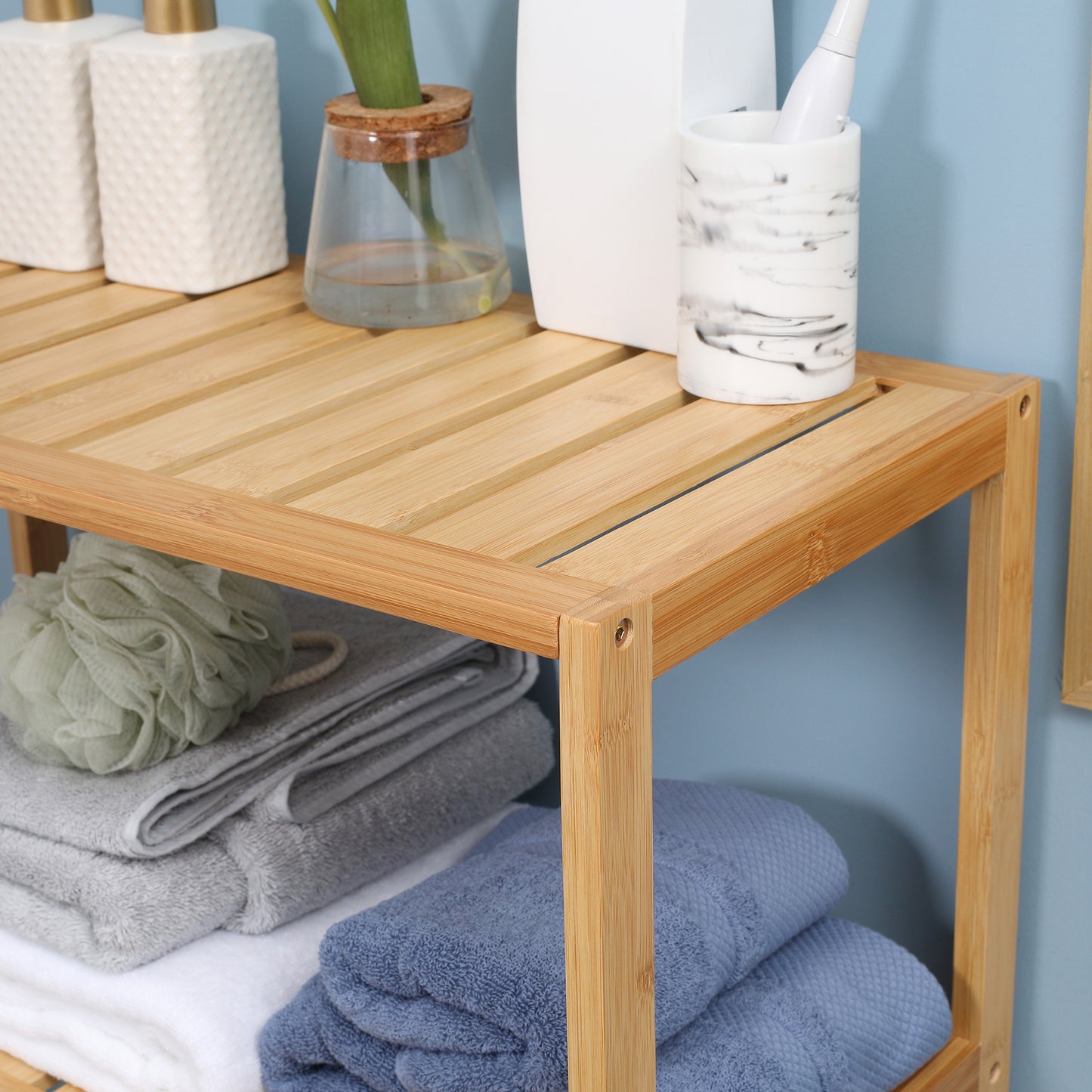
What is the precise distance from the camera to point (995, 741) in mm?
769

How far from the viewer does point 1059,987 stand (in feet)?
2.85

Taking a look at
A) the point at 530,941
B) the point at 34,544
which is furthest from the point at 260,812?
the point at 34,544

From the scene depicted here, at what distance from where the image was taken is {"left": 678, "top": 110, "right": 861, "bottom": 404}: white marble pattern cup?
65 cm

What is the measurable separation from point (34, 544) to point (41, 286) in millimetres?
286

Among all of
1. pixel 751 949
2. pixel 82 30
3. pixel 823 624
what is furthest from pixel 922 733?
pixel 82 30

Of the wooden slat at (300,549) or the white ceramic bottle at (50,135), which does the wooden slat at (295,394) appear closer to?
the wooden slat at (300,549)

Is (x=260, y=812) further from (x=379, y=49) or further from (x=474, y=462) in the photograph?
(x=379, y=49)

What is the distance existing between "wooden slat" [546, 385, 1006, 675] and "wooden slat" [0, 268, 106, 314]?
0.47 meters

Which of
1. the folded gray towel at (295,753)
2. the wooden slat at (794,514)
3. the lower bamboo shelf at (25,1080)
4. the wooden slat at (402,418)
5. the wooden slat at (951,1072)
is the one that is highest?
the wooden slat at (402,418)

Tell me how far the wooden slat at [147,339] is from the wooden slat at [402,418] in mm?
137

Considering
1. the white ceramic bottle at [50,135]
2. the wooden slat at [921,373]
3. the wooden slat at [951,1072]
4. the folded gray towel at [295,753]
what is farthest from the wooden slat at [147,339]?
the wooden slat at [951,1072]

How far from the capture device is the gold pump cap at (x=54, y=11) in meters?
0.90

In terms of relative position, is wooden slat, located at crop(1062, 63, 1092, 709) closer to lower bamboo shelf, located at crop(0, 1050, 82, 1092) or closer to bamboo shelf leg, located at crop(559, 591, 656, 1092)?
bamboo shelf leg, located at crop(559, 591, 656, 1092)

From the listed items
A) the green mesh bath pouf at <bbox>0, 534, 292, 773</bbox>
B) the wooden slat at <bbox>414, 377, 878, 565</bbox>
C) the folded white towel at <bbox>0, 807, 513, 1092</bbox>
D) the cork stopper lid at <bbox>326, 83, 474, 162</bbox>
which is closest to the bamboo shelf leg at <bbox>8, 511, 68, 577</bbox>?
the green mesh bath pouf at <bbox>0, 534, 292, 773</bbox>
